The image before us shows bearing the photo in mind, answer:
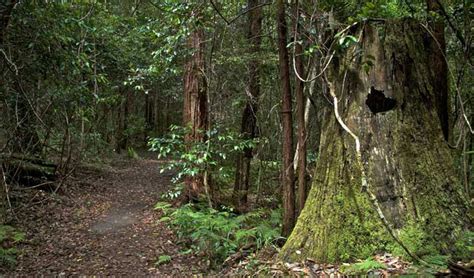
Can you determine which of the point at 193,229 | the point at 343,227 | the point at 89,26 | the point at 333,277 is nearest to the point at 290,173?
the point at 343,227

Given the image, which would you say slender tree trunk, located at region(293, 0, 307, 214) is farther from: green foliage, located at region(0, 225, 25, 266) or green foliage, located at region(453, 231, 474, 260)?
green foliage, located at region(0, 225, 25, 266)

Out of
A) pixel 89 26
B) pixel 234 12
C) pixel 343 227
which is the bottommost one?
pixel 343 227

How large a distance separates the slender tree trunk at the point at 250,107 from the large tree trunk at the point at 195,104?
3.42ft

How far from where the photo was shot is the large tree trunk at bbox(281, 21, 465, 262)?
15.3 feet

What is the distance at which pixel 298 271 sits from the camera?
462 cm

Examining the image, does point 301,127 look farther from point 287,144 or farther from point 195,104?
point 195,104

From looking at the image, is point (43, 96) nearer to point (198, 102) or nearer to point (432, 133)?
point (198, 102)

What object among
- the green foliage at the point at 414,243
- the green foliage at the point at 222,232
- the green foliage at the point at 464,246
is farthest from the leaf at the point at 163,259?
the green foliage at the point at 464,246

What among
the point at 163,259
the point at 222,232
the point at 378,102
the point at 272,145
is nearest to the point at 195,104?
the point at 272,145

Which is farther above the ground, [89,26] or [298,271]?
[89,26]

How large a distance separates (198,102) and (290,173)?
17.2 ft

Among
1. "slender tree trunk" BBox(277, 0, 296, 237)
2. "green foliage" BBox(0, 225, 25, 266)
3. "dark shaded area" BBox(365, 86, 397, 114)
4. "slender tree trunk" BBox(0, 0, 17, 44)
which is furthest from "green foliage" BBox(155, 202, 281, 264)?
"slender tree trunk" BBox(0, 0, 17, 44)

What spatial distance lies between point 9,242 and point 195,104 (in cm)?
531

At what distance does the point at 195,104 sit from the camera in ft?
35.4
